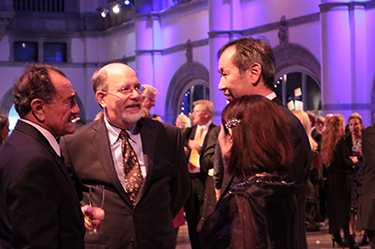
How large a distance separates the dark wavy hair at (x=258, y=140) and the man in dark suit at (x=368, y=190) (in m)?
3.60

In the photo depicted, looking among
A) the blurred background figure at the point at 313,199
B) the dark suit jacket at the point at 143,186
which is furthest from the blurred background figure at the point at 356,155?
the dark suit jacket at the point at 143,186

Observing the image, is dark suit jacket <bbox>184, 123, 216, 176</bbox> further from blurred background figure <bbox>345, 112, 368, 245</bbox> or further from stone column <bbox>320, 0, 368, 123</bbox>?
stone column <bbox>320, 0, 368, 123</bbox>

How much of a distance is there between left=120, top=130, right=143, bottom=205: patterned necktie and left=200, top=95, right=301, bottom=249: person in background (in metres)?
1.04

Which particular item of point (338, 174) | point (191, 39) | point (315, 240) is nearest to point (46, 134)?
point (338, 174)

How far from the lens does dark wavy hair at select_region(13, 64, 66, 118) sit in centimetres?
230

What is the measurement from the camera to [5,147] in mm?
2201

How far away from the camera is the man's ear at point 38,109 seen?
2.30 m

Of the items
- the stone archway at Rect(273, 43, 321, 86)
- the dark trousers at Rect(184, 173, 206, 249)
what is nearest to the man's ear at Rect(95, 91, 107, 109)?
the dark trousers at Rect(184, 173, 206, 249)

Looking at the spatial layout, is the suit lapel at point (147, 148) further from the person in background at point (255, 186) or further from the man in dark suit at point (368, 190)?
the man in dark suit at point (368, 190)

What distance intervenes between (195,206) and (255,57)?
403 centimetres

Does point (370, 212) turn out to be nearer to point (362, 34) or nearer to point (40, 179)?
point (40, 179)

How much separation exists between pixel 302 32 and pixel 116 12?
378 inches

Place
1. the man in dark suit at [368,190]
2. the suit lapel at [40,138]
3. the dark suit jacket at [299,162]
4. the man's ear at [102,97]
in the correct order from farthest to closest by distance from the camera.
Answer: the man in dark suit at [368,190] → the man's ear at [102,97] → the dark suit jacket at [299,162] → the suit lapel at [40,138]

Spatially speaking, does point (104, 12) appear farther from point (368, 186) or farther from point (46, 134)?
point (46, 134)
